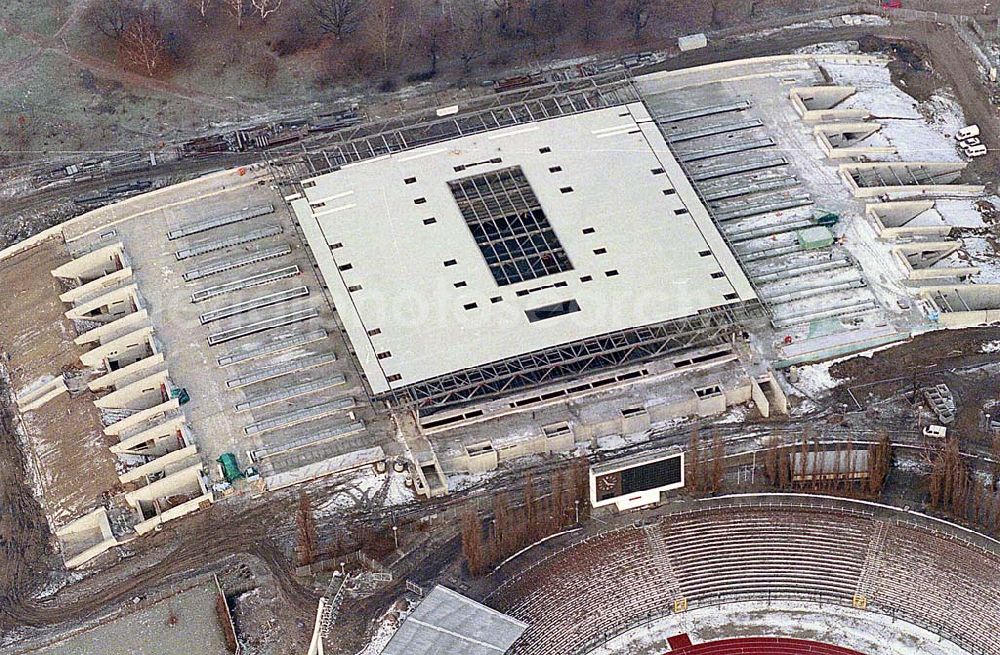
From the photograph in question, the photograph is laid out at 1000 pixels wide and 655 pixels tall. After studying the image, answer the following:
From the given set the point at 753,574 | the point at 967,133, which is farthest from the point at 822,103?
the point at 753,574

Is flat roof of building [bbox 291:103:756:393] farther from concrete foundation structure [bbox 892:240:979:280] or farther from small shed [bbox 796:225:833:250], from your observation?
concrete foundation structure [bbox 892:240:979:280]

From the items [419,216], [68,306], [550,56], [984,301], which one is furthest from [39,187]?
[984,301]

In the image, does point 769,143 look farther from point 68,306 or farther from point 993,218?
point 68,306

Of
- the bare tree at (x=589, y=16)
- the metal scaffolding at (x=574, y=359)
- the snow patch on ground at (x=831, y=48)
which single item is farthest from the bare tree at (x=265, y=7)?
the metal scaffolding at (x=574, y=359)

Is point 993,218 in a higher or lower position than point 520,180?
lower

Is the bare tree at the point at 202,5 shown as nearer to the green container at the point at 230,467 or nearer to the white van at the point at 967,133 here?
the green container at the point at 230,467

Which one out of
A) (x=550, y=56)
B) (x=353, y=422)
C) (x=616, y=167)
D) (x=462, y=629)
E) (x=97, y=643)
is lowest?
(x=462, y=629)

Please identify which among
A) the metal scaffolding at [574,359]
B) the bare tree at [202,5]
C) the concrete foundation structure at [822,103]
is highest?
the bare tree at [202,5]
